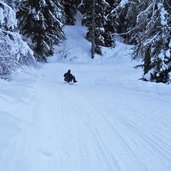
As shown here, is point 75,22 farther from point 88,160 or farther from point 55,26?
point 88,160

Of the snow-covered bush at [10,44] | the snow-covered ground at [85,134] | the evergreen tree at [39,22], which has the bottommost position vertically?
the snow-covered ground at [85,134]

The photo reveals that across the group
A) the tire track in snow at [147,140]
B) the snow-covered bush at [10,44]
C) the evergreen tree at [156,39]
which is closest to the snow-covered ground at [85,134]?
the tire track in snow at [147,140]

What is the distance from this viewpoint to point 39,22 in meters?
34.8

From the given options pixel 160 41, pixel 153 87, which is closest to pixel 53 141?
pixel 153 87

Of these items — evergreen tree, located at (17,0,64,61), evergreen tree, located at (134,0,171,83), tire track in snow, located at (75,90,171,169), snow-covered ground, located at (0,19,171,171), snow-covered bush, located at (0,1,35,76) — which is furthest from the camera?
evergreen tree, located at (17,0,64,61)

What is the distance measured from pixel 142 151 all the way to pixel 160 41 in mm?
12569

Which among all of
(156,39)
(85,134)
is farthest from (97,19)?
(85,134)

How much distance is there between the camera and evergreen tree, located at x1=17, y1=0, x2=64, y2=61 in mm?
34156

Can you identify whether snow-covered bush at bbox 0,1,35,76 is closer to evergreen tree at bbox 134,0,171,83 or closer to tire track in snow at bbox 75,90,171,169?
evergreen tree at bbox 134,0,171,83

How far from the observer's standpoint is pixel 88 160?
19.6ft

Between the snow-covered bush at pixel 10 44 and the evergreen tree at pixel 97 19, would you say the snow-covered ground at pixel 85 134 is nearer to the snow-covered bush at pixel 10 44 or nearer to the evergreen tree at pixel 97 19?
the snow-covered bush at pixel 10 44

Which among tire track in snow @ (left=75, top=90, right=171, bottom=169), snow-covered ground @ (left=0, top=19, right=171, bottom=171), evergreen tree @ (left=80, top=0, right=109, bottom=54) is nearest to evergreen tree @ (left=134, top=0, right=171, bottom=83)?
snow-covered ground @ (left=0, top=19, right=171, bottom=171)

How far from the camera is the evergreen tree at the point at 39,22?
34156 millimetres

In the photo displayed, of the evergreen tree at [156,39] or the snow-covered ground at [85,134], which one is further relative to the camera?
the evergreen tree at [156,39]
